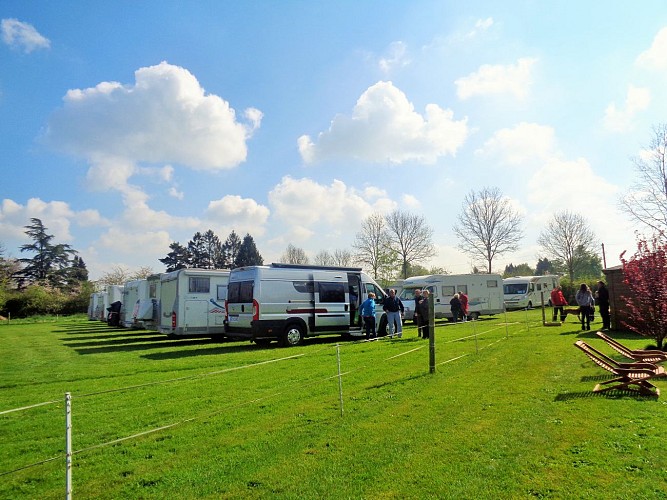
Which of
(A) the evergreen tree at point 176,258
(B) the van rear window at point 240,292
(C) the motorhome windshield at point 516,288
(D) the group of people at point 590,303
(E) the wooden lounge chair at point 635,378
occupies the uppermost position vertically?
(A) the evergreen tree at point 176,258

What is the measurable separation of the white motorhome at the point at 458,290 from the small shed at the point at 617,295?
9690 mm

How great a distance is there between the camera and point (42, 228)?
231 ft

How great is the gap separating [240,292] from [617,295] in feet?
41.8

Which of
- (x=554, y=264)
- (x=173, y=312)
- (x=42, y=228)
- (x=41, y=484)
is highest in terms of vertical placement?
(x=42, y=228)

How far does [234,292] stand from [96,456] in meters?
10.7

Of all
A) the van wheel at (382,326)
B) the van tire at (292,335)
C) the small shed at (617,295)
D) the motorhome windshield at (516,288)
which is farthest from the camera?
the motorhome windshield at (516,288)

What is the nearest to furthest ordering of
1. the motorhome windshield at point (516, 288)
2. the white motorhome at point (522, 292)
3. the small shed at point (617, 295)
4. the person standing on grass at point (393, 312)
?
the small shed at point (617, 295), the person standing on grass at point (393, 312), the white motorhome at point (522, 292), the motorhome windshield at point (516, 288)

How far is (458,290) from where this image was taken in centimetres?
2683

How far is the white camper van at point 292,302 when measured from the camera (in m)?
14.7

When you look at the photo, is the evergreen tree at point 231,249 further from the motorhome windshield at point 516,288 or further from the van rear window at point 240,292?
the van rear window at point 240,292

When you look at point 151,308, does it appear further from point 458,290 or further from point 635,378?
point 635,378

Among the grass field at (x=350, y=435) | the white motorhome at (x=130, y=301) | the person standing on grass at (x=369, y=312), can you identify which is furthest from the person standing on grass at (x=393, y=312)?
the white motorhome at (x=130, y=301)

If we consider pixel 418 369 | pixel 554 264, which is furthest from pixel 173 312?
pixel 554 264

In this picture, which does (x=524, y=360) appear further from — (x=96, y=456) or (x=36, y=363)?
(x=36, y=363)
